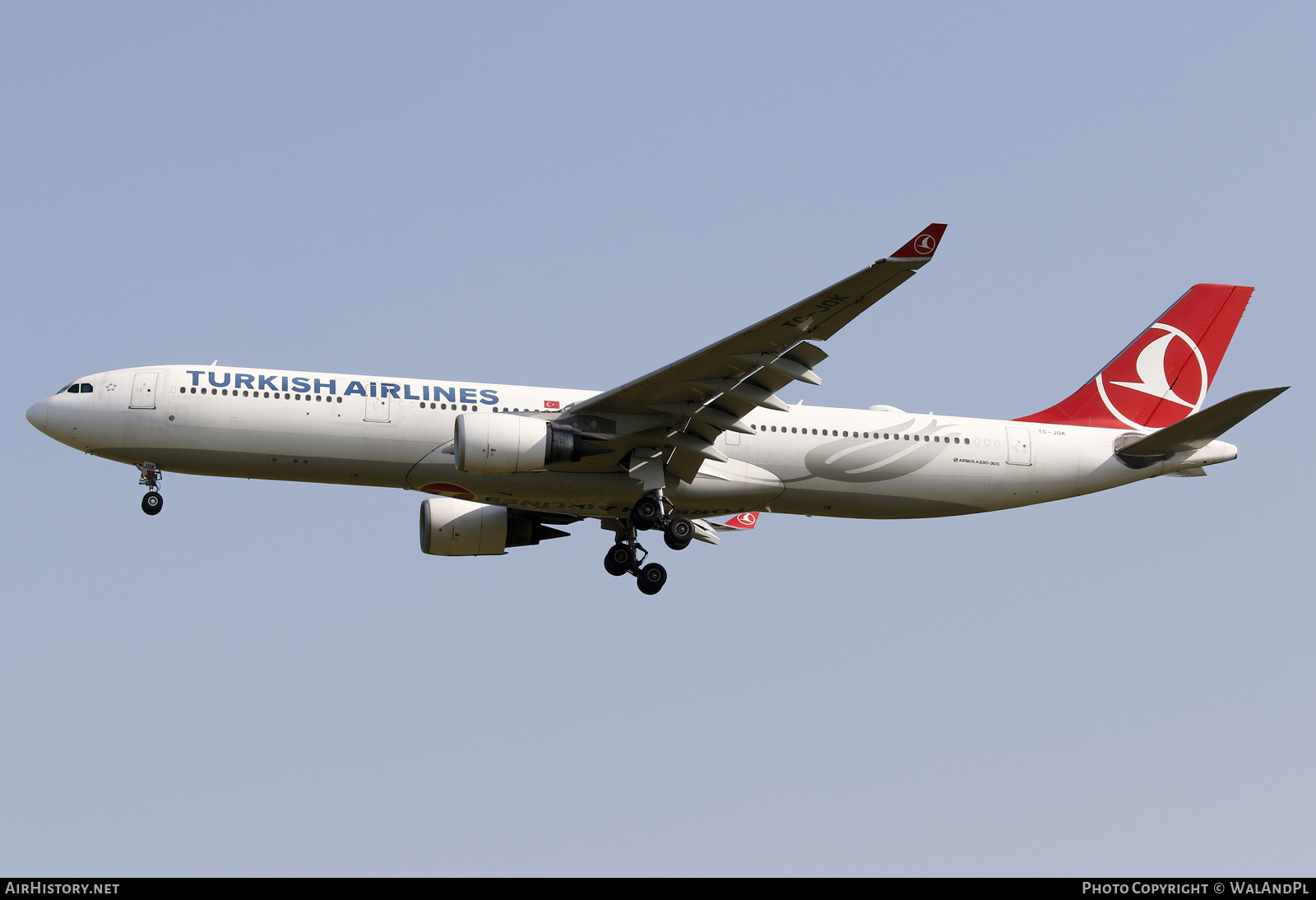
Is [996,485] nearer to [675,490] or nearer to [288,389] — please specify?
[675,490]

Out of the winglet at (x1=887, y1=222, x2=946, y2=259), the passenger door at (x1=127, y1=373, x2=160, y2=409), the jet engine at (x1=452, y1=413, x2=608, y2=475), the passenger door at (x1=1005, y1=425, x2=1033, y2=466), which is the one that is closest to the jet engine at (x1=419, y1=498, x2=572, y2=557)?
the jet engine at (x1=452, y1=413, x2=608, y2=475)

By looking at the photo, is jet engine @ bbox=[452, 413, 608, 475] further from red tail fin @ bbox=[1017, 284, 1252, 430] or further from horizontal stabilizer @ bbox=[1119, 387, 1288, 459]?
horizontal stabilizer @ bbox=[1119, 387, 1288, 459]

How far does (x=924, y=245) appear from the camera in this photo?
77.0ft

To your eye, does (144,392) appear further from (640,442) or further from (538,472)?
(640,442)

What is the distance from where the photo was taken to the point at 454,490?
30.0 metres

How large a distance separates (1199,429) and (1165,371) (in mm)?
4285

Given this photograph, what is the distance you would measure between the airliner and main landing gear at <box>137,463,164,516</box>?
3 cm

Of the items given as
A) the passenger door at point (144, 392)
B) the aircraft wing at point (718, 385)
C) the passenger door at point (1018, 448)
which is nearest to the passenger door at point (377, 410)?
the aircraft wing at point (718, 385)

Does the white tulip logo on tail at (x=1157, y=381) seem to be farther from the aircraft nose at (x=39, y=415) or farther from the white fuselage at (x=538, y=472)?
the aircraft nose at (x=39, y=415)

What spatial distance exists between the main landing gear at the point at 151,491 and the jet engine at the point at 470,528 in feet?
21.9

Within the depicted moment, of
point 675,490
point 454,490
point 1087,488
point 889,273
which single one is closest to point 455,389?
point 454,490

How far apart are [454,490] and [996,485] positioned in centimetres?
1234

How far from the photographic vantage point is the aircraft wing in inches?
998
